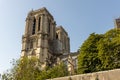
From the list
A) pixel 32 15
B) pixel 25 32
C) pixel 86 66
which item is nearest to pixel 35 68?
pixel 86 66

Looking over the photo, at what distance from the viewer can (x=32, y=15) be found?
88.2 m

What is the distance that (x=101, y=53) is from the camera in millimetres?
35875

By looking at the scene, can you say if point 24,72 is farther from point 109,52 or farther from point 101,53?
point 109,52

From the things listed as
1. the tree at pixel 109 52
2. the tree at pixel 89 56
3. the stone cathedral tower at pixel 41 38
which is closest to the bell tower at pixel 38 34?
the stone cathedral tower at pixel 41 38

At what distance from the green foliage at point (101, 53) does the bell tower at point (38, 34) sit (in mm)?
33702

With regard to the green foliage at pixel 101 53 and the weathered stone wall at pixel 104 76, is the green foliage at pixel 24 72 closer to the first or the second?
the green foliage at pixel 101 53

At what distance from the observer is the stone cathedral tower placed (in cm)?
7500

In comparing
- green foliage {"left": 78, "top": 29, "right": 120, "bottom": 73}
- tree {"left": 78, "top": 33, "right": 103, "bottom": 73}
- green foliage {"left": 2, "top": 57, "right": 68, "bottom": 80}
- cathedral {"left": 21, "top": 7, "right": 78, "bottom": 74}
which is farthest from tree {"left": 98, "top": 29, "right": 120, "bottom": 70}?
cathedral {"left": 21, "top": 7, "right": 78, "bottom": 74}

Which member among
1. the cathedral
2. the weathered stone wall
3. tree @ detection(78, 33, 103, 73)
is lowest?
the weathered stone wall

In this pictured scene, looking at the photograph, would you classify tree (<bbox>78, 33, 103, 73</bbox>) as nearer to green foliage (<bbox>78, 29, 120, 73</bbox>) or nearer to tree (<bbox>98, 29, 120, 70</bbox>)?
green foliage (<bbox>78, 29, 120, 73</bbox>)

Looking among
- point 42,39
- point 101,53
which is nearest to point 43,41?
point 42,39

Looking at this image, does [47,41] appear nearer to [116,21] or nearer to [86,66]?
[116,21]

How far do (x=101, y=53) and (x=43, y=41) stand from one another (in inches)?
1712

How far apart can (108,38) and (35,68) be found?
14.6 metres
